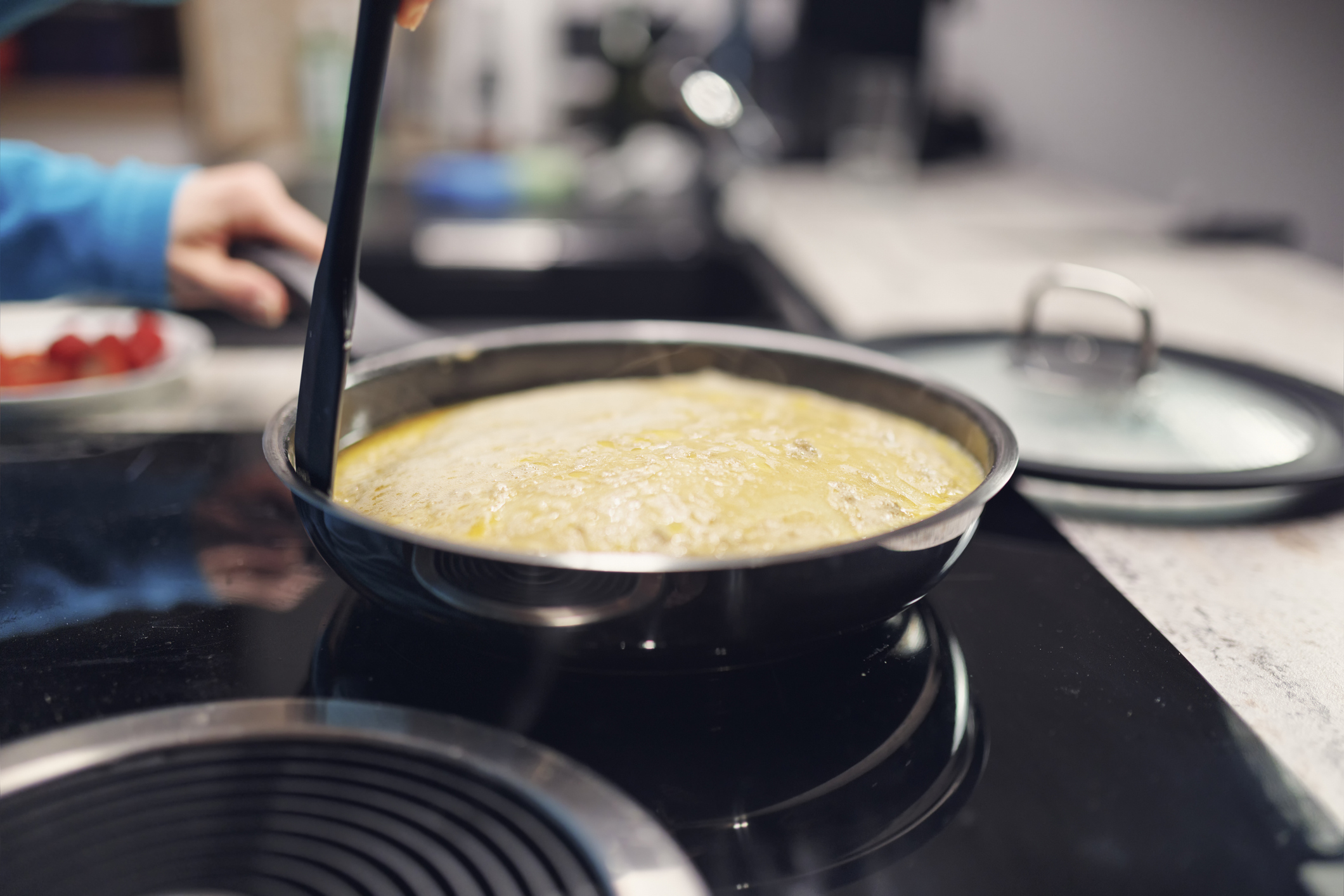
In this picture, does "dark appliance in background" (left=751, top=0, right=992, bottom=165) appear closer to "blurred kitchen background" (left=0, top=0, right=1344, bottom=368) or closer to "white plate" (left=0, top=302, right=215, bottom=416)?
"blurred kitchen background" (left=0, top=0, right=1344, bottom=368)

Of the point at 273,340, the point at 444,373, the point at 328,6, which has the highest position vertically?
the point at 328,6

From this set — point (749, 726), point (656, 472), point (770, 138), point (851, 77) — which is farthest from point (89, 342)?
point (851, 77)

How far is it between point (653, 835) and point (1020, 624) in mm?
294

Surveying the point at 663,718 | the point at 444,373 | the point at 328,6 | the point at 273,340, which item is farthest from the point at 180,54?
the point at 663,718

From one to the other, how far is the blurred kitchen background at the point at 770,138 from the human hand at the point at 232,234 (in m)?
0.68

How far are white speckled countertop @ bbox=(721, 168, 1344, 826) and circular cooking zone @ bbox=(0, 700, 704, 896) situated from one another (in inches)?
13.3

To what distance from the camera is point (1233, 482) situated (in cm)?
69

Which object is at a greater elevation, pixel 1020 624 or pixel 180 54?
pixel 180 54

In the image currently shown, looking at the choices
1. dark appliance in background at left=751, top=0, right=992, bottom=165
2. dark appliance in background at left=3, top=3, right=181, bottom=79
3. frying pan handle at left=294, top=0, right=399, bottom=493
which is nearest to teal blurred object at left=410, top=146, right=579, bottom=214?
dark appliance in background at left=751, top=0, right=992, bottom=165

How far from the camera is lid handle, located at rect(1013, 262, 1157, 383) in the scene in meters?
0.85

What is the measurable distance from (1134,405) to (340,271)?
0.71m

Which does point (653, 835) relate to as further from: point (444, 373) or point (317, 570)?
point (444, 373)

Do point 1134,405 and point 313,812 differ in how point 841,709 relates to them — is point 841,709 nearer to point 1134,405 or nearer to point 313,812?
point 313,812

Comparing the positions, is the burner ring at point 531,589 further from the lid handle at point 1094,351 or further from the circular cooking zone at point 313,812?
the lid handle at point 1094,351
